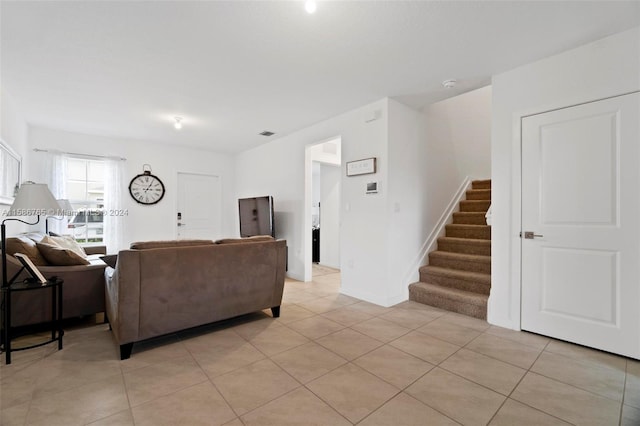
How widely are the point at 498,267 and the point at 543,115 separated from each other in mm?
1478

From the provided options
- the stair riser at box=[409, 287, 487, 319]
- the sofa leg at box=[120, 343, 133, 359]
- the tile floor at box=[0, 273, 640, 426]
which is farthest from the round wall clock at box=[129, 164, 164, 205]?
the stair riser at box=[409, 287, 487, 319]

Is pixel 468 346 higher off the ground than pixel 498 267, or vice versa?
pixel 498 267

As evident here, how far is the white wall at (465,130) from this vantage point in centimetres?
425

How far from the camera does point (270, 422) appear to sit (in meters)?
1.54

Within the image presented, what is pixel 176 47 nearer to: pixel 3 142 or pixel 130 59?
pixel 130 59

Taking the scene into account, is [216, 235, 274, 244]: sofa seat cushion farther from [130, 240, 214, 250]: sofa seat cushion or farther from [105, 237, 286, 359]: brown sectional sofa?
[130, 240, 214, 250]: sofa seat cushion

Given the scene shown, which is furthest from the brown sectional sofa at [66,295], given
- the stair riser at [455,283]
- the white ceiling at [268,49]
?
the stair riser at [455,283]

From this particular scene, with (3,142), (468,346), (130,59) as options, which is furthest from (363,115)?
(3,142)

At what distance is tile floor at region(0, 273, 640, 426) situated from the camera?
159 cm

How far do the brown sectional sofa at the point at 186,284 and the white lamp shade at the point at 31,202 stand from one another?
68 centimetres

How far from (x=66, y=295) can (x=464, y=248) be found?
4.53 metres

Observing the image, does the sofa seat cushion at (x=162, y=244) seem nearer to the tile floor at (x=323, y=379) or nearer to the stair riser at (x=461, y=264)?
the tile floor at (x=323, y=379)

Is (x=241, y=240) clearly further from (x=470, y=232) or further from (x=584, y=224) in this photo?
(x=470, y=232)

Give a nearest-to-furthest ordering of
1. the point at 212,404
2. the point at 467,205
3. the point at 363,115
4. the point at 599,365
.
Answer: the point at 212,404 → the point at 599,365 → the point at 363,115 → the point at 467,205
